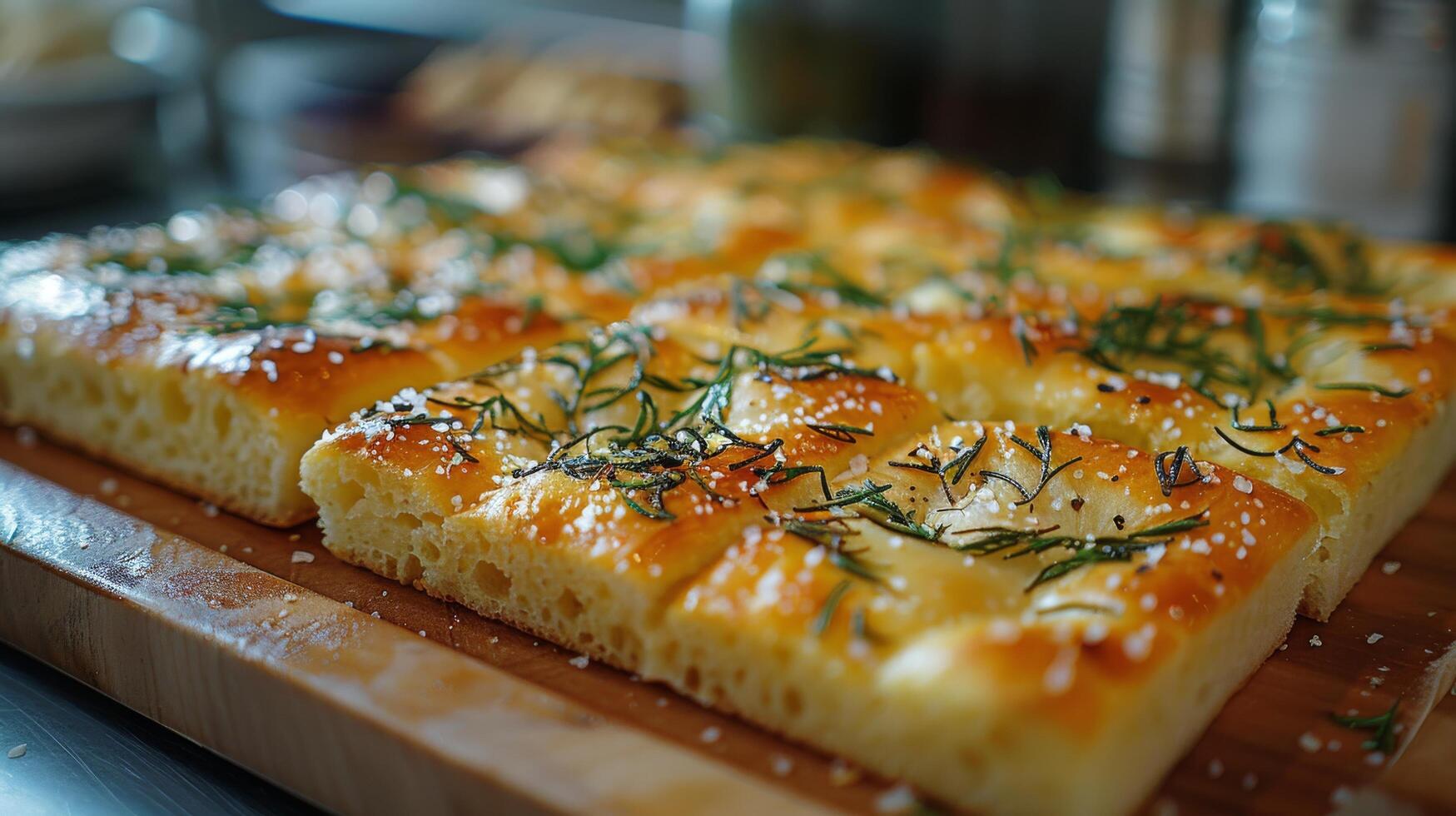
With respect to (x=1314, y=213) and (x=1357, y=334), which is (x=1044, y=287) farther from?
(x=1314, y=213)

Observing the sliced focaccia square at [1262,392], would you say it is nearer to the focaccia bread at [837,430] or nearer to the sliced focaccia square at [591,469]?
the focaccia bread at [837,430]

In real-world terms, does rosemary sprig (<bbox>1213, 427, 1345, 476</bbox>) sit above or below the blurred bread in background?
below

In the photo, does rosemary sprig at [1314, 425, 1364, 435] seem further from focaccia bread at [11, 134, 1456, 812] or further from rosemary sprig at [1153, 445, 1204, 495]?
rosemary sprig at [1153, 445, 1204, 495]

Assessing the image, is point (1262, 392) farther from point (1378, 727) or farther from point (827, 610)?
point (827, 610)

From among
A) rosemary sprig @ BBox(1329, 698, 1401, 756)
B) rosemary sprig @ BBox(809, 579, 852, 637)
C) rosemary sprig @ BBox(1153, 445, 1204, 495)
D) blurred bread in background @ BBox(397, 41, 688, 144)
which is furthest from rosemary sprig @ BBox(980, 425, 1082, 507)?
blurred bread in background @ BBox(397, 41, 688, 144)

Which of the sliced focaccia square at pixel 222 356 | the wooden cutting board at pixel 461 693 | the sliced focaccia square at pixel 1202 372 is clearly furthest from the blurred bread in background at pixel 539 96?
the wooden cutting board at pixel 461 693

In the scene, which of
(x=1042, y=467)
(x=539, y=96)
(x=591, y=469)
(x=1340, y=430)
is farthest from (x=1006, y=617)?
(x=539, y=96)
